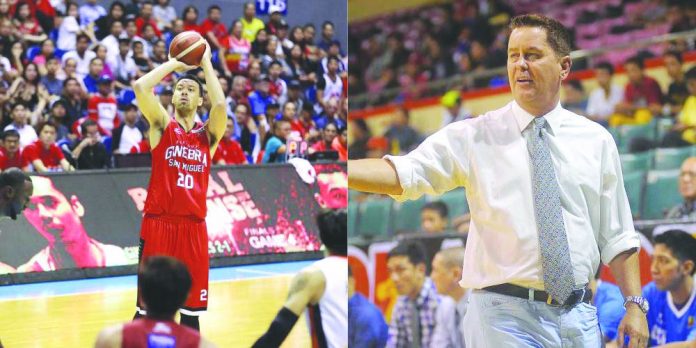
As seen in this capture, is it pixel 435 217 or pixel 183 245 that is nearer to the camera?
pixel 183 245

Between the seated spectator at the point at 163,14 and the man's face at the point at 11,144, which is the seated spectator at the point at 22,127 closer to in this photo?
the man's face at the point at 11,144

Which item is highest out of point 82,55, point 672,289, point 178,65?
point 82,55

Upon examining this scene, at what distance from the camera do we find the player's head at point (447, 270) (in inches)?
263

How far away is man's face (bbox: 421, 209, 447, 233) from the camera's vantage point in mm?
7961

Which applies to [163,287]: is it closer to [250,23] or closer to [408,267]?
[408,267]

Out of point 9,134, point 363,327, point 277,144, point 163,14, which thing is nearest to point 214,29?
point 163,14

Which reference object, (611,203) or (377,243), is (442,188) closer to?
(611,203)

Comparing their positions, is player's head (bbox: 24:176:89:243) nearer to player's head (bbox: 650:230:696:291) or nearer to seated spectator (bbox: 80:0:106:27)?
seated spectator (bbox: 80:0:106:27)

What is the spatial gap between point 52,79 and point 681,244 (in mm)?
7352

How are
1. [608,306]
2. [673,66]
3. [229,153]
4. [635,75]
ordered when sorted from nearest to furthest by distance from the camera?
[608,306] < [673,66] < [635,75] < [229,153]

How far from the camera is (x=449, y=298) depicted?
6.55 metres

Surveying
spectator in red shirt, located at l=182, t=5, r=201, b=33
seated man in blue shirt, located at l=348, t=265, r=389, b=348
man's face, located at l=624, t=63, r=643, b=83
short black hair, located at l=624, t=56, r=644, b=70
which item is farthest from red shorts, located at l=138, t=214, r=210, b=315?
spectator in red shirt, located at l=182, t=5, r=201, b=33

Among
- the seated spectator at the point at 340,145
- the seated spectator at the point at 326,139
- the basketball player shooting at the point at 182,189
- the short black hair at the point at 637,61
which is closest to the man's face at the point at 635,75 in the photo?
the short black hair at the point at 637,61

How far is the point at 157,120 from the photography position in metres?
5.50
